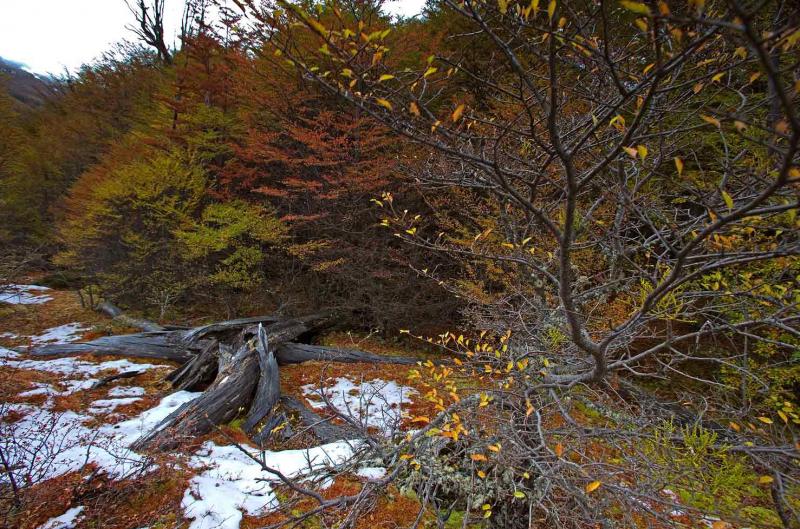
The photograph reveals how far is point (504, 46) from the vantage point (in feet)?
3.50

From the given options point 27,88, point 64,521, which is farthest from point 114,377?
point 27,88

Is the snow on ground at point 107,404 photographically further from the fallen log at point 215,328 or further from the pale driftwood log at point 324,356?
the pale driftwood log at point 324,356

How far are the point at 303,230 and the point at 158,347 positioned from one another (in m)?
4.00

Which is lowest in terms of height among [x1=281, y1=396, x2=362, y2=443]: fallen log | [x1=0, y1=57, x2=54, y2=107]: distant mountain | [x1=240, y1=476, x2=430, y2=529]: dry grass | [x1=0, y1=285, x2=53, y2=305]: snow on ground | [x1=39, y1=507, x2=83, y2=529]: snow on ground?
[x1=240, y1=476, x2=430, y2=529]: dry grass

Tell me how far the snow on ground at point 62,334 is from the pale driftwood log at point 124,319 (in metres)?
0.79

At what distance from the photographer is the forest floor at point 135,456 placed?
2.65m

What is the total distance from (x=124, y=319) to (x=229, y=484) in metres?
8.23

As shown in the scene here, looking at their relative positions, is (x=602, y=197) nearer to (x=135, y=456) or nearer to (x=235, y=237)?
(x=135, y=456)

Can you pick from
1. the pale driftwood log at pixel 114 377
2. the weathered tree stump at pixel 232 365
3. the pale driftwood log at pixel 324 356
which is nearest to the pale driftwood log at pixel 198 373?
the weathered tree stump at pixel 232 365

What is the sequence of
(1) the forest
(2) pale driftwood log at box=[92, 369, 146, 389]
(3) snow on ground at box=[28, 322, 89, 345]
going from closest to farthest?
(1) the forest → (2) pale driftwood log at box=[92, 369, 146, 389] → (3) snow on ground at box=[28, 322, 89, 345]

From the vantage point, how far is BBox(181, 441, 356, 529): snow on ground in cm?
277

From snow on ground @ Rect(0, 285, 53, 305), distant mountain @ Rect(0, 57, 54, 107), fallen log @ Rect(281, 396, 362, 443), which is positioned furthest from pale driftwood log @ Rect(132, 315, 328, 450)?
distant mountain @ Rect(0, 57, 54, 107)

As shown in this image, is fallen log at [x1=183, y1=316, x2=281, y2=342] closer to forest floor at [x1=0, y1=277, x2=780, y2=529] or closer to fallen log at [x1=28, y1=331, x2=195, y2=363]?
fallen log at [x1=28, y1=331, x2=195, y2=363]

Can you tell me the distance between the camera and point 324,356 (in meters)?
6.89
